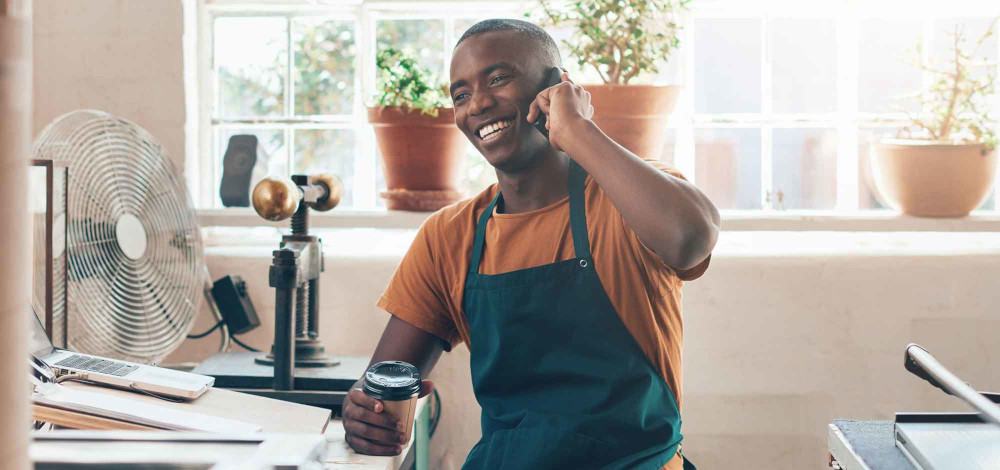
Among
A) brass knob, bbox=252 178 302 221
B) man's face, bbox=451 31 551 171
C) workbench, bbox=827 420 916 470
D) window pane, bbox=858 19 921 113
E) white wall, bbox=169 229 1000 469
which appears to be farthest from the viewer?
window pane, bbox=858 19 921 113

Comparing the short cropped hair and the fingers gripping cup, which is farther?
the short cropped hair

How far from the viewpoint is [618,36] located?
7.50 feet

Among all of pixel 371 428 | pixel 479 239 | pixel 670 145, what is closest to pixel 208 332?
pixel 479 239

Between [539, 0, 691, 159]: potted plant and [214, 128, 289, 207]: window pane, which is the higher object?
[539, 0, 691, 159]: potted plant

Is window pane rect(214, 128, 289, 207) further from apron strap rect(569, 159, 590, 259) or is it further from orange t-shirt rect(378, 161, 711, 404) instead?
apron strap rect(569, 159, 590, 259)

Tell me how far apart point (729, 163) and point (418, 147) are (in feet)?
2.66

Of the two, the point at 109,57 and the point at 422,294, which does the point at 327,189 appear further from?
the point at 109,57

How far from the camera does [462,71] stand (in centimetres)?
167

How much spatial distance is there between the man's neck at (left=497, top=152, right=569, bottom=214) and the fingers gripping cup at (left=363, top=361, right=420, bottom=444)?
47 cm

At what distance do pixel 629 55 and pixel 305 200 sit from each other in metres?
0.91

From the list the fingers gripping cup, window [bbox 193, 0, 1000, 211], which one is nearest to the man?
the fingers gripping cup

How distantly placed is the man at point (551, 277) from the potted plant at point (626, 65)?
54 cm

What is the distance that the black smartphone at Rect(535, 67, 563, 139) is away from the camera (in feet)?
5.37

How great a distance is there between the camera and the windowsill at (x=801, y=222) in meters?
2.29
